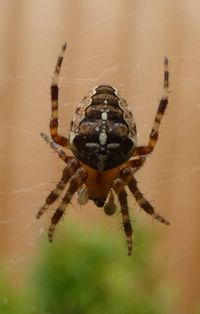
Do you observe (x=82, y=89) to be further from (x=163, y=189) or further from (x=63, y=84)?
(x=163, y=189)

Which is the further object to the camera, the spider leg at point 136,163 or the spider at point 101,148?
the spider leg at point 136,163

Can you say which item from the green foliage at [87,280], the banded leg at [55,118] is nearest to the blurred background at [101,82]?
the green foliage at [87,280]

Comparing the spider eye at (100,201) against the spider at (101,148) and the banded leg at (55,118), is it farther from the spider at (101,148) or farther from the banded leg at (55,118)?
the banded leg at (55,118)

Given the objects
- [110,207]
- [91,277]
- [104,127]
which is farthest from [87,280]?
[104,127]

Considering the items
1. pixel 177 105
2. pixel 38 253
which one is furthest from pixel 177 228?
pixel 38 253

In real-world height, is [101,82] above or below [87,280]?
above

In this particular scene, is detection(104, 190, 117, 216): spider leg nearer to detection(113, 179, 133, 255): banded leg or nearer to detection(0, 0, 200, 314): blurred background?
detection(113, 179, 133, 255): banded leg

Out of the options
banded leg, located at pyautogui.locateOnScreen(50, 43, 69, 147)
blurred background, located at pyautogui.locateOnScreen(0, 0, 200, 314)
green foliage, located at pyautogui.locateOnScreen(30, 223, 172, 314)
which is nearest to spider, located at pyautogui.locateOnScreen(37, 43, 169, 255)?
banded leg, located at pyautogui.locateOnScreen(50, 43, 69, 147)

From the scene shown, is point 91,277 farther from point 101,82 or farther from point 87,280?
point 101,82
